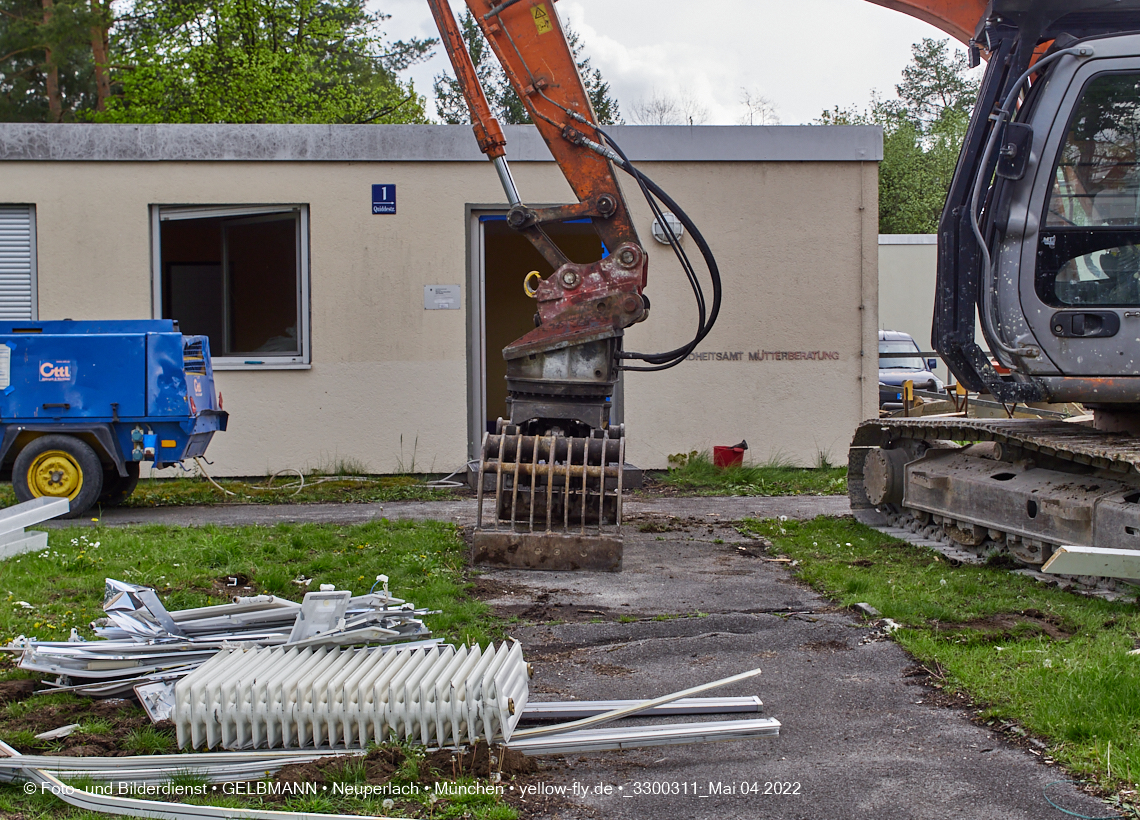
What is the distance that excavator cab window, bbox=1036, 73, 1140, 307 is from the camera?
5.55 meters

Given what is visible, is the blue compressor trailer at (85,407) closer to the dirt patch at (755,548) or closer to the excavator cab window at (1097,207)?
the dirt patch at (755,548)

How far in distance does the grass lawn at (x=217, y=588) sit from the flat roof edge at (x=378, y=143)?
4.81m

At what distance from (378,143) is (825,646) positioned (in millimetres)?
8258

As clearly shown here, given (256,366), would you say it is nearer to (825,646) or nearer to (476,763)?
(825,646)

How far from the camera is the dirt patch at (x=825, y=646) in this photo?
4.43 m

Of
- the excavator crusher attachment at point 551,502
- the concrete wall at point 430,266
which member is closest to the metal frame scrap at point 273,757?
the excavator crusher attachment at point 551,502

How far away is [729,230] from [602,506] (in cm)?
598

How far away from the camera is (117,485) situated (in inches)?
368

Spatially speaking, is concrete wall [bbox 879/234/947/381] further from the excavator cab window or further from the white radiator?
the white radiator

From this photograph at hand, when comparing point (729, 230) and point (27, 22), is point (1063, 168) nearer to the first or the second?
point (729, 230)

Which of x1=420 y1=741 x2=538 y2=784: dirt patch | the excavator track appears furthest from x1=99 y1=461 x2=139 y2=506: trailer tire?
x1=420 y1=741 x2=538 y2=784: dirt patch

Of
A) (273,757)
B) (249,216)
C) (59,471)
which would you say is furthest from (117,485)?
(273,757)

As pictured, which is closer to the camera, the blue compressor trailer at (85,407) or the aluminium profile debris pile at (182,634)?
the aluminium profile debris pile at (182,634)

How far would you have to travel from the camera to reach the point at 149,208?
36.5 ft
